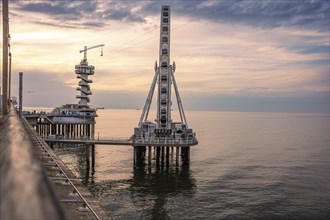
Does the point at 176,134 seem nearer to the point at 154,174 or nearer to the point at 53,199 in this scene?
the point at 154,174

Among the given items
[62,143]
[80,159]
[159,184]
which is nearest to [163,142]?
[159,184]

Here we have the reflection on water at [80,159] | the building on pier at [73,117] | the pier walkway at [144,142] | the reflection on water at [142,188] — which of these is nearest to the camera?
the reflection on water at [142,188]

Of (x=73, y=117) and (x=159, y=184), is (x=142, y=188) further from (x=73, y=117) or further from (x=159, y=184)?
(x=73, y=117)

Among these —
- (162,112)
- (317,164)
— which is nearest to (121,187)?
(162,112)

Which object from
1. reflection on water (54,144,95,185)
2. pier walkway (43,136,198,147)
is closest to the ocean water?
reflection on water (54,144,95,185)

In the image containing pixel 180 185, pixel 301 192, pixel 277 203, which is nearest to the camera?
pixel 277 203

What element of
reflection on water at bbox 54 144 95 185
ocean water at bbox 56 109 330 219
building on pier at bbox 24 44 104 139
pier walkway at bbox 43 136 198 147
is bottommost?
ocean water at bbox 56 109 330 219

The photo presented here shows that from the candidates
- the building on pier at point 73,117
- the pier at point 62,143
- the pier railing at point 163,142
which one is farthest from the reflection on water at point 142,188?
the building on pier at point 73,117

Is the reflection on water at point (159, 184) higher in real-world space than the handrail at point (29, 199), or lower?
lower

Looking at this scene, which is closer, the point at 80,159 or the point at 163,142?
the point at 163,142

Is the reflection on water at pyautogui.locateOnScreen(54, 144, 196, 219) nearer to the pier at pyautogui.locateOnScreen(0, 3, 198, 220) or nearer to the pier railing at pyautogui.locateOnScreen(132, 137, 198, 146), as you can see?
the pier at pyautogui.locateOnScreen(0, 3, 198, 220)

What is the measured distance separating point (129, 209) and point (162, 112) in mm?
31819

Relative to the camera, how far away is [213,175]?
50406 millimetres

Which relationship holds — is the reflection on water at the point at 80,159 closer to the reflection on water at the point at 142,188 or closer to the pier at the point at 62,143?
the reflection on water at the point at 142,188
